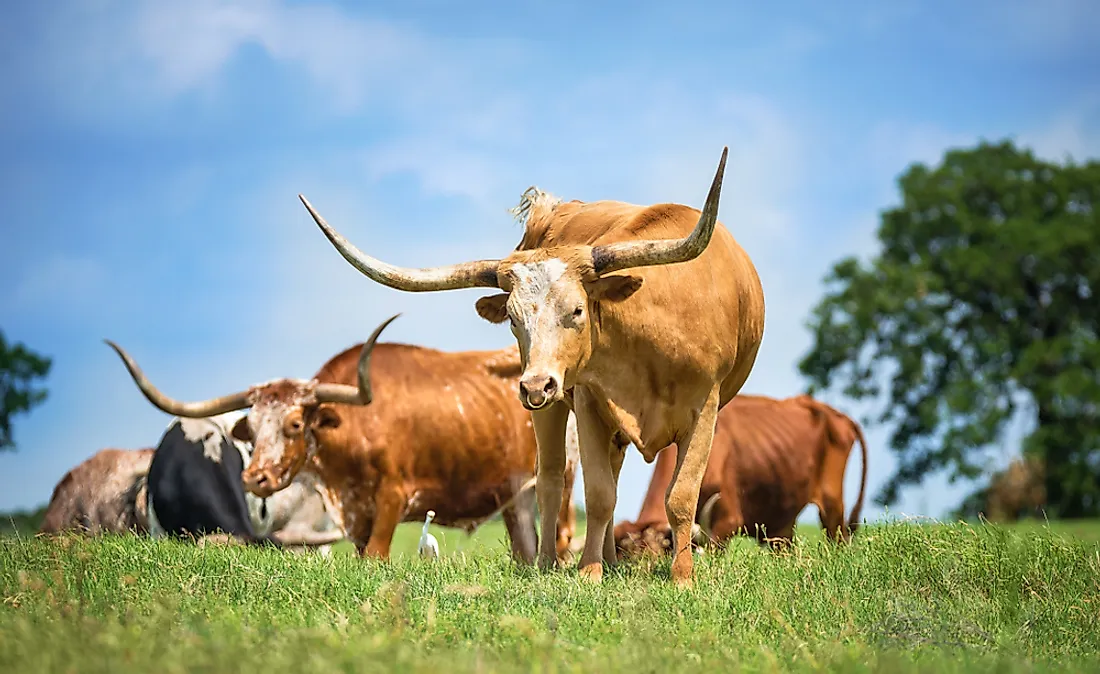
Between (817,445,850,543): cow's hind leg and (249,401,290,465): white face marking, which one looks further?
(817,445,850,543): cow's hind leg

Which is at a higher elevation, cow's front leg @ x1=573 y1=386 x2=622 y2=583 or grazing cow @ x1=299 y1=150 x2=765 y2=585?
grazing cow @ x1=299 y1=150 x2=765 y2=585

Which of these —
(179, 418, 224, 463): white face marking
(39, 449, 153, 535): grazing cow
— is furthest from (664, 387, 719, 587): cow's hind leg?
(39, 449, 153, 535): grazing cow

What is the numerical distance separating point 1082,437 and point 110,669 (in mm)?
28746

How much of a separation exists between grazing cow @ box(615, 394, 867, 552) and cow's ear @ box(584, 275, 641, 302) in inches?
191

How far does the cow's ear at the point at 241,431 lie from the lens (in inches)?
448

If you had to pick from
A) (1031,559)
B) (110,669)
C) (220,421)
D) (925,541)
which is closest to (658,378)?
(925,541)

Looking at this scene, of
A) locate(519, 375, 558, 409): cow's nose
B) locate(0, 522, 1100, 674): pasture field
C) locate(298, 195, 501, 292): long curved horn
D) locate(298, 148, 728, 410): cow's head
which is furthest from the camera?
locate(298, 195, 501, 292): long curved horn

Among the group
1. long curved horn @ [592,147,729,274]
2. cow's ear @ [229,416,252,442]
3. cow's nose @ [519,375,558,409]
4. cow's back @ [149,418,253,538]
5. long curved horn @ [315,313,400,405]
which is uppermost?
long curved horn @ [592,147,729,274]

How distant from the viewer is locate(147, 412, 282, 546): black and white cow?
11117mm

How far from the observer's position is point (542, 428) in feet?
26.8

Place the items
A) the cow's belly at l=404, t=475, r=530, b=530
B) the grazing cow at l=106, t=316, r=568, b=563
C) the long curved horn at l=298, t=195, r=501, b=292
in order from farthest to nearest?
1. the cow's belly at l=404, t=475, r=530, b=530
2. the grazing cow at l=106, t=316, r=568, b=563
3. the long curved horn at l=298, t=195, r=501, b=292

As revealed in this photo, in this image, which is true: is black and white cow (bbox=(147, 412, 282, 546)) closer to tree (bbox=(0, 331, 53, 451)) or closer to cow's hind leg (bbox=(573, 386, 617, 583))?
cow's hind leg (bbox=(573, 386, 617, 583))

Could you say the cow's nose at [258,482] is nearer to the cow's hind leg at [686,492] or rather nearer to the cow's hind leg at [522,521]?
the cow's hind leg at [522,521]

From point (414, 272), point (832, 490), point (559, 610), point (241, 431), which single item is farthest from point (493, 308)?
point (832, 490)
